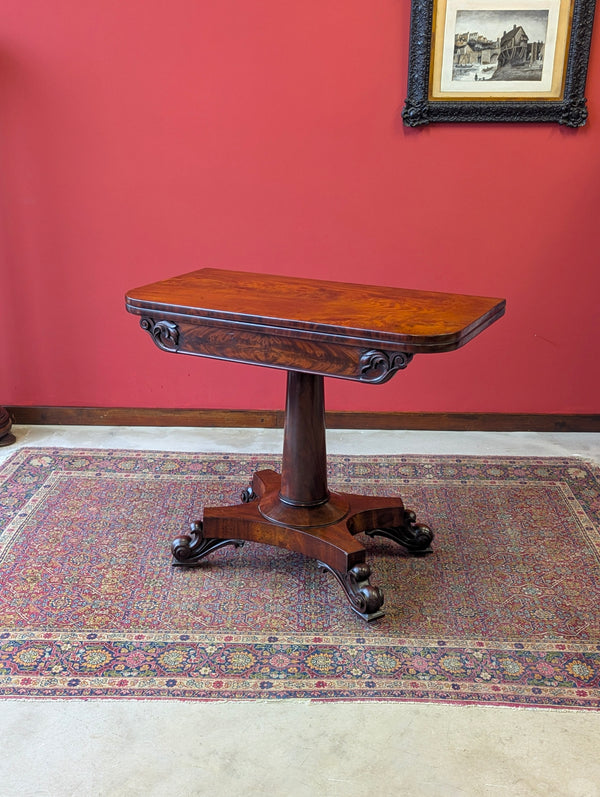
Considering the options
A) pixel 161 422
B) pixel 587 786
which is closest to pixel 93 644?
pixel 587 786

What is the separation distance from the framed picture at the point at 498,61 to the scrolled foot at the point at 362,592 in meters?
2.06

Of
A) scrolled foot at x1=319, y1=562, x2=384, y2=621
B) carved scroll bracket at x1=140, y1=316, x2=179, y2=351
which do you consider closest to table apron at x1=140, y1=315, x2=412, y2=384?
carved scroll bracket at x1=140, y1=316, x2=179, y2=351

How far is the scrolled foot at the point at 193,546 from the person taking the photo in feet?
8.87

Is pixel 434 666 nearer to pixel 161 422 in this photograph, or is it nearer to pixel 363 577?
pixel 363 577

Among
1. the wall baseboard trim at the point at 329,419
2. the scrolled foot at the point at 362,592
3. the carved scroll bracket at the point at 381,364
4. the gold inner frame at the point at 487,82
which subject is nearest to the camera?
the carved scroll bracket at the point at 381,364

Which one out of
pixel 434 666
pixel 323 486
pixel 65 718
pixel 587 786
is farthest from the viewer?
pixel 323 486

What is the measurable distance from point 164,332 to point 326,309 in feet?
1.63

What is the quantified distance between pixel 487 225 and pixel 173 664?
94.6 inches

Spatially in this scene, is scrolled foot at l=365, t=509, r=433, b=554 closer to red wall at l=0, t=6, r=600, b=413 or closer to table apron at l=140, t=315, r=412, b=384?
table apron at l=140, t=315, r=412, b=384

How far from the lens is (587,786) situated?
6.00ft

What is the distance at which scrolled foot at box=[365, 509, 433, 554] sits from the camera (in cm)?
279

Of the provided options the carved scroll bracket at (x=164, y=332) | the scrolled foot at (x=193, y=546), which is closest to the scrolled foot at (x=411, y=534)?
the scrolled foot at (x=193, y=546)

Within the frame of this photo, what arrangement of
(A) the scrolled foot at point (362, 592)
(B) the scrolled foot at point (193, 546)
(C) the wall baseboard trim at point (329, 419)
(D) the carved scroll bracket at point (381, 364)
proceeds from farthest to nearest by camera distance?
1. (C) the wall baseboard trim at point (329, 419)
2. (B) the scrolled foot at point (193, 546)
3. (A) the scrolled foot at point (362, 592)
4. (D) the carved scroll bracket at point (381, 364)

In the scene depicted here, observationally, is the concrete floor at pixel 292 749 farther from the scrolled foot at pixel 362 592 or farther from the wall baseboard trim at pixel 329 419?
the wall baseboard trim at pixel 329 419
